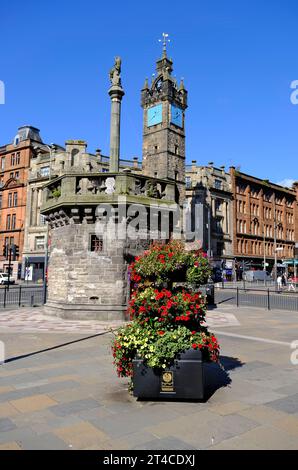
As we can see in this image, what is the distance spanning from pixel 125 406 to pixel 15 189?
52.6 metres

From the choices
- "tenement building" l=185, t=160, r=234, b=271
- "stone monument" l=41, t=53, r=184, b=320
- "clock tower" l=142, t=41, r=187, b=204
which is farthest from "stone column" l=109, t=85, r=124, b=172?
"tenement building" l=185, t=160, r=234, b=271

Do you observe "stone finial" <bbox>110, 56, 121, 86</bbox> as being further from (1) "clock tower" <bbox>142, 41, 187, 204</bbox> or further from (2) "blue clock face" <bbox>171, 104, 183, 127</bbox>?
(2) "blue clock face" <bbox>171, 104, 183, 127</bbox>

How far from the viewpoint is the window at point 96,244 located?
46.4 ft

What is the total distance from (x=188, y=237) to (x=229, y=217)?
34.4 feet

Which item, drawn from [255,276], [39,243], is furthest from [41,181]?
[255,276]

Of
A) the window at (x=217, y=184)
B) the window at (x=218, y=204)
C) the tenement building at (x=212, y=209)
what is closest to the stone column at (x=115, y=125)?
the tenement building at (x=212, y=209)

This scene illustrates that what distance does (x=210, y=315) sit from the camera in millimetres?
16500

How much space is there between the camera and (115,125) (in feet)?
49.1

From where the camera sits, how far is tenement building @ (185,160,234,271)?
5334 centimetres

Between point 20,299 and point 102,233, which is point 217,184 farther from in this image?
point 102,233

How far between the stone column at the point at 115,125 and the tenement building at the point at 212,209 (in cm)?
3761

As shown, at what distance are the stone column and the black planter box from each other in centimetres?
1061
